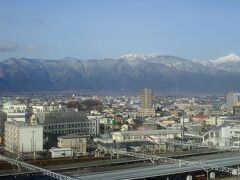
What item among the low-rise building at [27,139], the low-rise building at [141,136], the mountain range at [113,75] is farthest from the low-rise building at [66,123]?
the mountain range at [113,75]

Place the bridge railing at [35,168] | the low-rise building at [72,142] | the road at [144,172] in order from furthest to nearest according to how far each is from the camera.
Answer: the low-rise building at [72,142], the road at [144,172], the bridge railing at [35,168]

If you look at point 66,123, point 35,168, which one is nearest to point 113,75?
point 66,123

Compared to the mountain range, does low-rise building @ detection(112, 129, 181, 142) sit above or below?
below

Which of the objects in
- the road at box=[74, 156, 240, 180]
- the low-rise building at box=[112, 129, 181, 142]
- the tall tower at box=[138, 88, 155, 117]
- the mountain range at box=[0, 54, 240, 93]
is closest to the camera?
the road at box=[74, 156, 240, 180]

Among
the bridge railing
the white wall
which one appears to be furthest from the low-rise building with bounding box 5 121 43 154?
the bridge railing

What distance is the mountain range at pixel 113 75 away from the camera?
107 metres

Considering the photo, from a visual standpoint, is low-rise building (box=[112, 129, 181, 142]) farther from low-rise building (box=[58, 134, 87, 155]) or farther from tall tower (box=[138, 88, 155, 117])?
tall tower (box=[138, 88, 155, 117])

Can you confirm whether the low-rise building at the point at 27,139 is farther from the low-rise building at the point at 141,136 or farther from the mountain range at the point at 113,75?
the mountain range at the point at 113,75

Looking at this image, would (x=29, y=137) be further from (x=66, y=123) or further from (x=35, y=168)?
(x=35, y=168)

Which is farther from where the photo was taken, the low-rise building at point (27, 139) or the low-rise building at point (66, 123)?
the low-rise building at point (66, 123)

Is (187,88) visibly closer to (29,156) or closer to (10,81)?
(10,81)

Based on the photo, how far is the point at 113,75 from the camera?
125 m

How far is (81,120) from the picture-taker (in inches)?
844

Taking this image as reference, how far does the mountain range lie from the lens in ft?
351
